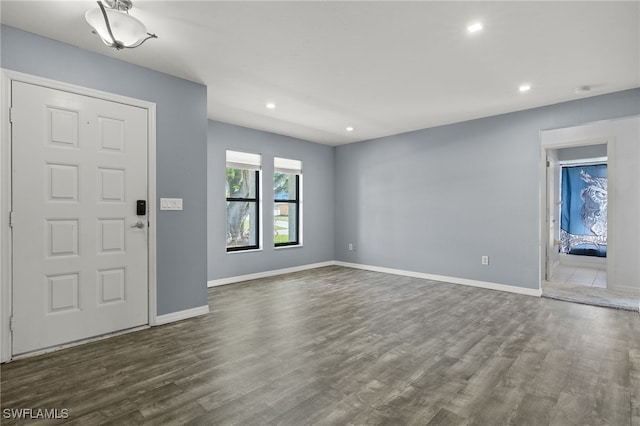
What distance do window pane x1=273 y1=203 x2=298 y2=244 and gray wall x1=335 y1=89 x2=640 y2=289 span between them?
108 centimetres

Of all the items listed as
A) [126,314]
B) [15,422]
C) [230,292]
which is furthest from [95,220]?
[230,292]

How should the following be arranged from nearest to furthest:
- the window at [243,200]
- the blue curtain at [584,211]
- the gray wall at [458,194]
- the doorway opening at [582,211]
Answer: the gray wall at [458,194]
the window at [243,200]
the doorway opening at [582,211]
the blue curtain at [584,211]

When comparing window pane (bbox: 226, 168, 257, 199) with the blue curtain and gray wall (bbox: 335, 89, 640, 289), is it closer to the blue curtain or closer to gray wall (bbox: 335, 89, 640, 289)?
gray wall (bbox: 335, 89, 640, 289)

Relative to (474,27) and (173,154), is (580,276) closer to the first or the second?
(474,27)

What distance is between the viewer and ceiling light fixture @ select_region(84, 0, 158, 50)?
206 cm

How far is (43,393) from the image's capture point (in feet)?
6.60

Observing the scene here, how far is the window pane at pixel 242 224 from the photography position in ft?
17.9

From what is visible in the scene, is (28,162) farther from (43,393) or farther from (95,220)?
(43,393)

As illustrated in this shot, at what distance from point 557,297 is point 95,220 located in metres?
5.42

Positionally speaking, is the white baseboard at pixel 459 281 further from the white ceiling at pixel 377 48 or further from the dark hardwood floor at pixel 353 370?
the white ceiling at pixel 377 48

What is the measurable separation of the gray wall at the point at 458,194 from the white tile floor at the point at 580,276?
153cm

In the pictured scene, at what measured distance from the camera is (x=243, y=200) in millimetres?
5535

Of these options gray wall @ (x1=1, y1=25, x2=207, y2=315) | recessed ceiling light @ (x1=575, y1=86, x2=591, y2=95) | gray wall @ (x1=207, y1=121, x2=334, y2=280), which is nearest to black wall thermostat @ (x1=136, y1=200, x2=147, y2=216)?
gray wall @ (x1=1, y1=25, x2=207, y2=315)
